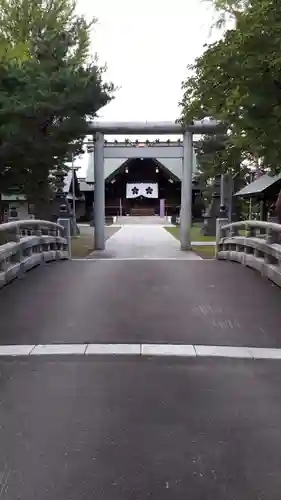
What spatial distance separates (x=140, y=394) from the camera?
12.6 ft

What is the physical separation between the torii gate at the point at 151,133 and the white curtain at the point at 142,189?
24427 millimetres

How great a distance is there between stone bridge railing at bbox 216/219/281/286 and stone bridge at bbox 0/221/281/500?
3.54 feet

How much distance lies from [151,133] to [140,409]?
20.7 m

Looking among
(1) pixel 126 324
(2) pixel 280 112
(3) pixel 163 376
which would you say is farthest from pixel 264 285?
(3) pixel 163 376

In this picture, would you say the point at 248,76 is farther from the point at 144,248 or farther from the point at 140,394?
the point at 144,248

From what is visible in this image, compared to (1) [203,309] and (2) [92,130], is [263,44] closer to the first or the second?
(1) [203,309]

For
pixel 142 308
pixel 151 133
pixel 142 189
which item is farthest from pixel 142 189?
pixel 142 308

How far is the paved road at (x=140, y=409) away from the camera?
8.87 feet

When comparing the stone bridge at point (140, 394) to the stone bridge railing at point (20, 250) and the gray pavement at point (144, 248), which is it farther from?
the gray pavement at point (144, 248)

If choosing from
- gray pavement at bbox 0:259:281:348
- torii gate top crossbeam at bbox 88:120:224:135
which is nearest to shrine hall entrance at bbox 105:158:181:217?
torii gate top crossbeam at bbox 88:120:224:135

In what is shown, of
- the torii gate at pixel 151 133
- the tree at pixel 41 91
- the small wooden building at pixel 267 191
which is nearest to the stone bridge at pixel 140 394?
the tree at pixel 41 91

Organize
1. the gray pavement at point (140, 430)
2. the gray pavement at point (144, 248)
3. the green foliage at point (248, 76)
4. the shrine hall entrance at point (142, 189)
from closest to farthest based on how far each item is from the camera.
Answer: the gray pavement at point (140, 430) → the green foliage at point (248, 76) → the gray pavement at point (144, 248) → the shrine hall entrance at point (142, 189)

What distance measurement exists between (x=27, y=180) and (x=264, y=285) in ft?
37.8

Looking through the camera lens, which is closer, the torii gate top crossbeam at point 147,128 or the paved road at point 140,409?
the paved road at point 140,409
